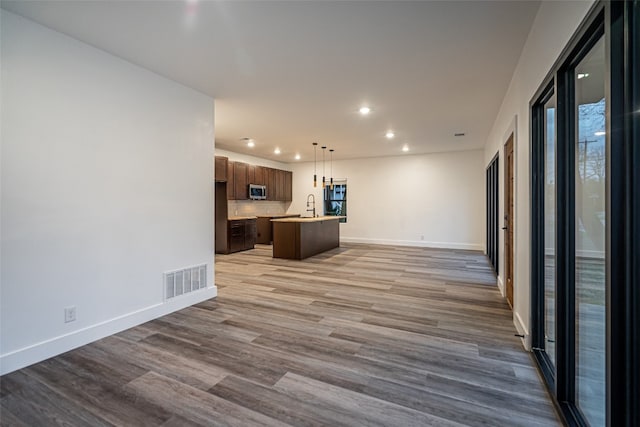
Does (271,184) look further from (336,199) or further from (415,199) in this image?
(415,199)

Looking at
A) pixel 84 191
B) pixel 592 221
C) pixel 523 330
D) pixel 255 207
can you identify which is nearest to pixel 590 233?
pixel 592 221

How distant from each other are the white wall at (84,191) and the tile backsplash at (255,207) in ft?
Result: 15.5

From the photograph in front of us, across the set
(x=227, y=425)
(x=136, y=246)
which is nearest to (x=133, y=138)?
(x=136, y=246)

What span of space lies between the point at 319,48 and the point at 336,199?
7057 millimetres

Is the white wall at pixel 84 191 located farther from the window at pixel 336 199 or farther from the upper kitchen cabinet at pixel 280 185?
the window at pixel 336 199

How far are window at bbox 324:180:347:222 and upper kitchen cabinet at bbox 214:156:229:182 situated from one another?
358cm

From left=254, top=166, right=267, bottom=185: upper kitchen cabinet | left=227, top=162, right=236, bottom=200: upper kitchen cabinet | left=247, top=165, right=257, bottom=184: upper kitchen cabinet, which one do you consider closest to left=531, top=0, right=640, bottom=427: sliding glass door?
left=227, top=162, right=236, bottom=200: upper kitchen cabinet

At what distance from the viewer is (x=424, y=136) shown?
6.14m

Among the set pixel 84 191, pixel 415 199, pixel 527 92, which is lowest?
pixel 84 191

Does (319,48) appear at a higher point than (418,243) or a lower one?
higher

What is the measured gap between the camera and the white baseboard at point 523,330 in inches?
95.0

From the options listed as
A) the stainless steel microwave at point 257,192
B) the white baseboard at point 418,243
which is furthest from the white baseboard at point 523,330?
the stainless steel microwave at point 257,192

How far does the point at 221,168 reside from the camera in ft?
23.3

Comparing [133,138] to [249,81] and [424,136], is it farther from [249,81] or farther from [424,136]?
[424,136]
